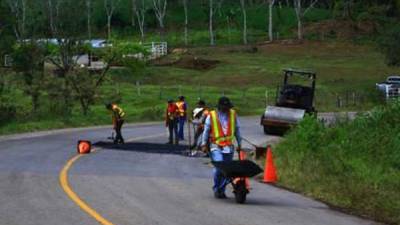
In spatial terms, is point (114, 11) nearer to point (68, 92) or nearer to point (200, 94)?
point (200, 94)

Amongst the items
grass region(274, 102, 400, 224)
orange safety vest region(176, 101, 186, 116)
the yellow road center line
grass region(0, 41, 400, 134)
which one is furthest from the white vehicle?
the yellow road center line

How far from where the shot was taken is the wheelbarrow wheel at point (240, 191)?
13.3 meters

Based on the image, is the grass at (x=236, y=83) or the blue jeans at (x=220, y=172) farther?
the grass at (x=236, y=83)

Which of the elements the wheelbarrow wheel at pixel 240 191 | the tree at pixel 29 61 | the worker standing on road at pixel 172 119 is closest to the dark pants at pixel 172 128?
the worker standing on road at pixel 172 119

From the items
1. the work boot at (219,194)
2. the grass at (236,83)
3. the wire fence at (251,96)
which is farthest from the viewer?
the wire fence at (251,96)

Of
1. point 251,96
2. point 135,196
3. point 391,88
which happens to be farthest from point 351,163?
point 251,96

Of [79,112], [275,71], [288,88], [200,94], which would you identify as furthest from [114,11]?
[288,88]

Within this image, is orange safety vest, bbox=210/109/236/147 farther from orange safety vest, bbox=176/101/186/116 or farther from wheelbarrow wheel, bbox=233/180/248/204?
orange safety vest, bbox=176/101/186/116

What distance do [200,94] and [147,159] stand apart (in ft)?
108

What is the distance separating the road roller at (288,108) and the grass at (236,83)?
36.4 feet

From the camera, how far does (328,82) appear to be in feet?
216

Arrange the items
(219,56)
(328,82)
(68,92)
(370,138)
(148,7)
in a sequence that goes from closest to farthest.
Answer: (370,138) < (68,92) < (328,82) < (219,56) < (148,7)

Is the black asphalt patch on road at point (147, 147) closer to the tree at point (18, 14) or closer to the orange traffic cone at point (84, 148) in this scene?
the orange traffic cone at point (84, 148)


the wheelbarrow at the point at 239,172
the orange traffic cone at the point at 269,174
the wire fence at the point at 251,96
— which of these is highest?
the wheelbarrow at the point at 239,172
